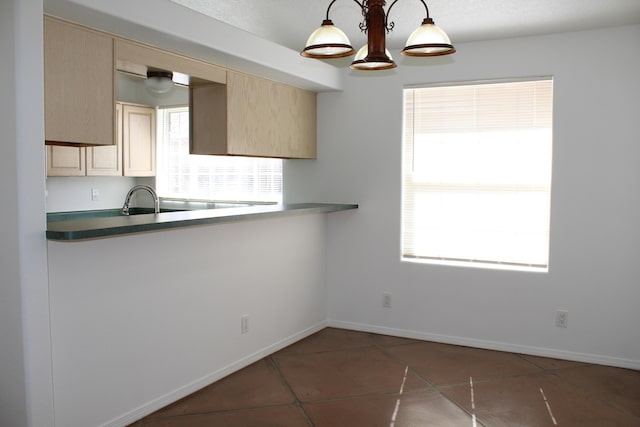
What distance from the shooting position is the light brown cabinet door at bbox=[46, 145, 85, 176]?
17.4 feet

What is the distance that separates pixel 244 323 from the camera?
156 inches

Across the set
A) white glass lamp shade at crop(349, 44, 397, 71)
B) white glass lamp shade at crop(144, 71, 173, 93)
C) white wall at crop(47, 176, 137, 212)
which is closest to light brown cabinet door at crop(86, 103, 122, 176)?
white wall at crop(47, 176, 137, 212)

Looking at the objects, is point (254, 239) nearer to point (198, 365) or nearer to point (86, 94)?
point (198, 365)

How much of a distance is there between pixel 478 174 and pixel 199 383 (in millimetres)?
2635

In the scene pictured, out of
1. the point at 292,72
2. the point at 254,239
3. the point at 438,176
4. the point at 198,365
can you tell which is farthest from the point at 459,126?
the point at 198,365

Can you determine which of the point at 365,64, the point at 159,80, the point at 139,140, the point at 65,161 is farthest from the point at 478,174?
the point at 65,161

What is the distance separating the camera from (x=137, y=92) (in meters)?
6.19

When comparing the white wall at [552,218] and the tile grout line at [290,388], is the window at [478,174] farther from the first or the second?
the tile grout line at [290,388]

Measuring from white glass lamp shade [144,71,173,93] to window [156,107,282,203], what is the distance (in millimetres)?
2111

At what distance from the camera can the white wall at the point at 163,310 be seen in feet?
8.89

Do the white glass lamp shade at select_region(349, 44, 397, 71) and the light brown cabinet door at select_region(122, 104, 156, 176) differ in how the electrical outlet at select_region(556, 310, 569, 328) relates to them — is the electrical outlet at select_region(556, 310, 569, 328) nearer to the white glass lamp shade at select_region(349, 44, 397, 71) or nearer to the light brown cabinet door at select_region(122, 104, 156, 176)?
the white glass lamp shade at select_region(349, 44, 397, 71)

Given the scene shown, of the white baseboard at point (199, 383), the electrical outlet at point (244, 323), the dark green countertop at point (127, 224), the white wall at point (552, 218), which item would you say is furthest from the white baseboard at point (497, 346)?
the dark green countertop at point (127, 224)

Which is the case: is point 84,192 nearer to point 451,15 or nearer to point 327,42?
point 451,15

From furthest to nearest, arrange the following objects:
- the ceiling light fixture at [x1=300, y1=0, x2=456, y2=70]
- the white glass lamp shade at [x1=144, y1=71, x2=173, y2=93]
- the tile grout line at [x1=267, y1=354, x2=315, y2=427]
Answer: the white glass lamp shade at [x1=144, y1=71, x2=173, y2=93]
the tile grout line at [x1=267, y1=354, x2=315, y2=427]
the ceiling light fixture at [x1=300, y1=0, x2=456, y2=70]
